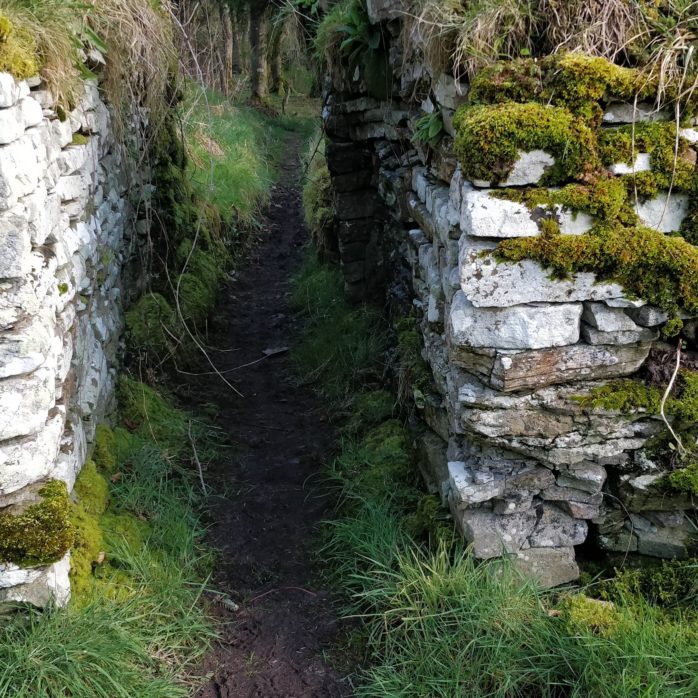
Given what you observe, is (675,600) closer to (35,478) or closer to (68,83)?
(35,478)

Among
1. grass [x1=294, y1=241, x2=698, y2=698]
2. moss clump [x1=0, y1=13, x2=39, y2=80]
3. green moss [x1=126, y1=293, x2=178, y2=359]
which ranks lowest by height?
grass [x1=294, y1=241, x2=698, y2=698]

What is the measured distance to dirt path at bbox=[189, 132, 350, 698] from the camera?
347cm

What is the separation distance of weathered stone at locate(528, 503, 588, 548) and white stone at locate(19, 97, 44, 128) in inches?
112

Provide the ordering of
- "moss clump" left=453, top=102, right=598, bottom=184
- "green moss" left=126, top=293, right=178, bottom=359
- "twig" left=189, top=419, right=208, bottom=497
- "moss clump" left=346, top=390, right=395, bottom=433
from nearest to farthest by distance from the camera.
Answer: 1. "moss clump" left=453, top=102, right=598, bottom=184
2. "twig" left=189, top=419, right=208, bottom=497
3. "moss clump" left=346, top=390, right=395, bottom=433
4. "green moss" left=126, top=293, right=178, bottom=359

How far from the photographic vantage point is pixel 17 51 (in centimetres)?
296

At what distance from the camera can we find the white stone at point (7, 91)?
2723 mm

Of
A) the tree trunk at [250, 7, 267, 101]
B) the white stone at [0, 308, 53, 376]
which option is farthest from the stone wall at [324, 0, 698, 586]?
the tree trunk at [250, 7, 267, 101]

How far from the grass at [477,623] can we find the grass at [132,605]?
0.80m

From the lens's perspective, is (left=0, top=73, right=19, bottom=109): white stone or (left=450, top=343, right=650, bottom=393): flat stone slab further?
(left=450, top=343, right=650, bottom=393): flat stone slab

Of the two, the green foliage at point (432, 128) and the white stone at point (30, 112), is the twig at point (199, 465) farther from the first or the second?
the green foliage at point (432, 128)

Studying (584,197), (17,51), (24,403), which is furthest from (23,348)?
(584,197)

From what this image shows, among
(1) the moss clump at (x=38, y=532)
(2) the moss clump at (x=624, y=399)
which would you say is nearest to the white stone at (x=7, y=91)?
(1) the moss clump at (x=38, y=532)

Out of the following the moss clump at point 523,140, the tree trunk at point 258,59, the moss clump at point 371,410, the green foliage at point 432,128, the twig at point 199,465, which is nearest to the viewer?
the moss clump at point 523,140

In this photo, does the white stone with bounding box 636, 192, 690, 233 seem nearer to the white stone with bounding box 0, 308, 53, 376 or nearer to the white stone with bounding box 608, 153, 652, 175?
the white stone with bounding box 608, 153, 652, 175
